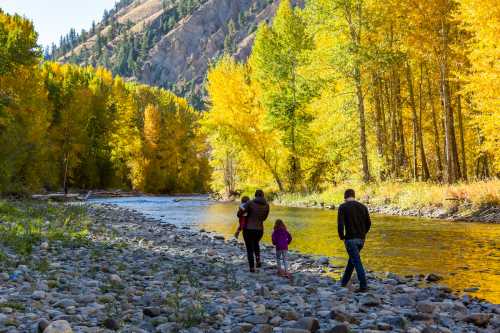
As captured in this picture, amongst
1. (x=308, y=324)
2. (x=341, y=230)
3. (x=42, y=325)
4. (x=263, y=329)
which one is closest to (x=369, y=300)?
(x=341, y=230)

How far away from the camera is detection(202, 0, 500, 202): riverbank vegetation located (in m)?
25.6

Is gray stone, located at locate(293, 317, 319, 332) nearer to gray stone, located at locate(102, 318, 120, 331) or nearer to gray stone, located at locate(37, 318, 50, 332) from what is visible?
gray stone, located at locate(102, 318, 120, 331)

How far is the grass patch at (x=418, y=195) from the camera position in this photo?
2302cm

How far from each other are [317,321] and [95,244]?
9866 millimetres

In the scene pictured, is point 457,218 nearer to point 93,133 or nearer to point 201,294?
point 201,294

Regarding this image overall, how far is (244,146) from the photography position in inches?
1726

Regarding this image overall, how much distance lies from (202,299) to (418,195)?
20.4m

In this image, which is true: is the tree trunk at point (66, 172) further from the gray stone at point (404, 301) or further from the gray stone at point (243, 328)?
the gray stone at point (243, 328)

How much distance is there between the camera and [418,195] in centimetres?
2667

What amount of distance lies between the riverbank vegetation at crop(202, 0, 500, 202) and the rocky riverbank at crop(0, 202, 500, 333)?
15129 mm

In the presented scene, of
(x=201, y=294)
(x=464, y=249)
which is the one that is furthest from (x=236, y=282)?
(x=464, y=249)

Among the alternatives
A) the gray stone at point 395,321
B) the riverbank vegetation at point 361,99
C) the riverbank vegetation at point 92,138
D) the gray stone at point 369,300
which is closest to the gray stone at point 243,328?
the gray stone at point 395,321

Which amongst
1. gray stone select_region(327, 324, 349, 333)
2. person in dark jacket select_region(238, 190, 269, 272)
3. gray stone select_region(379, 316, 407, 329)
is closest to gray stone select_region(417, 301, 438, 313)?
gray stone select_region(379, 316, 407, 329)

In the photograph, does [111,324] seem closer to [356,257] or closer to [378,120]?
[356,257]
